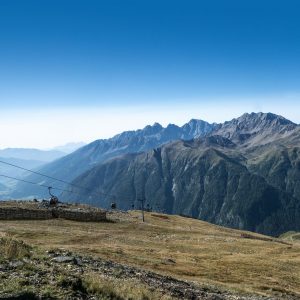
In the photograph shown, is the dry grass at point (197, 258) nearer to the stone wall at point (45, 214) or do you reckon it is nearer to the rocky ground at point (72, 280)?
the rocky ground at point (72, 280)

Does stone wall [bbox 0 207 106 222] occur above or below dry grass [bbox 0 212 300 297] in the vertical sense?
below

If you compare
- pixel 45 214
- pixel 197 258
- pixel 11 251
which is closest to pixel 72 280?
pixel 11 251

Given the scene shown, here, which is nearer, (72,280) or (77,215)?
(72,280)

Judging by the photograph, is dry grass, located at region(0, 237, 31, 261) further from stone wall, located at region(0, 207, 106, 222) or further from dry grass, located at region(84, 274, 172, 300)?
stone wall, located at region(0, 207, 106, 222)

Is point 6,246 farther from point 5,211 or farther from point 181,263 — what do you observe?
point 5,211

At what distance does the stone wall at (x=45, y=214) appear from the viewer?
79.8 m

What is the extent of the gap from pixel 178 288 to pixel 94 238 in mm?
34717

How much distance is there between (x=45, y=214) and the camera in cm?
8506

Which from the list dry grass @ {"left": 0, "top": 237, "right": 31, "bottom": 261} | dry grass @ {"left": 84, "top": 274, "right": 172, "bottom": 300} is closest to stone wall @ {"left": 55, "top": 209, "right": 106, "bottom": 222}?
dry grass @ {"left": 0, "top": 237, "right": 31, "bottom": 261}

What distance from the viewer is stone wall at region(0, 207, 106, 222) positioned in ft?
262

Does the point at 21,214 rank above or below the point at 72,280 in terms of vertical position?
below

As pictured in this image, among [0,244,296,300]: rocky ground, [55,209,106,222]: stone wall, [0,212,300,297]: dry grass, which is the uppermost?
[0,244,296,300]: rocky ground

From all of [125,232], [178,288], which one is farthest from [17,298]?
[125,232]

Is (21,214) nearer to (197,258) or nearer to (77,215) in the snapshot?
(77,215)
